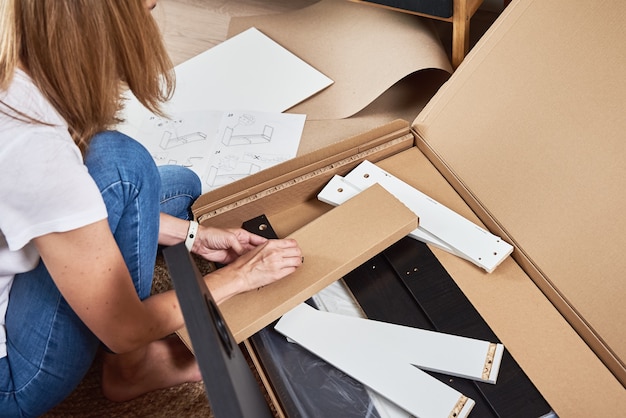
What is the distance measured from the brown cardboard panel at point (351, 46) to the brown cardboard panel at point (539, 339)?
1.67 ft

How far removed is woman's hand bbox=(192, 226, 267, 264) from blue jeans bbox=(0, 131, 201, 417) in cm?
11

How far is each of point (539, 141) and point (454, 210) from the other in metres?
0.17

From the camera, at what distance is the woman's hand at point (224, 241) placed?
1049mm

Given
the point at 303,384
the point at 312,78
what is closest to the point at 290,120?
the point at 312,78

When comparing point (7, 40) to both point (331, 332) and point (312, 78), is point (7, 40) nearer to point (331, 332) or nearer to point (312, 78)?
point (331, 332)

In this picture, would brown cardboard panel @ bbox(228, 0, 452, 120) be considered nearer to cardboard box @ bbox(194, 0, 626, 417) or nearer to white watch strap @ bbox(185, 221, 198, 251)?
cardboard box @ bbox(194, 0, 626, 417)

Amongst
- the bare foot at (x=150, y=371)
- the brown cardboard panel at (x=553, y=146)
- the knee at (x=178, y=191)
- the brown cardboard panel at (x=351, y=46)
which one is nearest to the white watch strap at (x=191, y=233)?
the knee at (x=178, y=191)

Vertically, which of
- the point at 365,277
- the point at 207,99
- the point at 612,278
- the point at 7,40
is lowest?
the point at 207,99

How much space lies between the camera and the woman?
723 millimetres

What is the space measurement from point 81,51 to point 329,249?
1.45 ft

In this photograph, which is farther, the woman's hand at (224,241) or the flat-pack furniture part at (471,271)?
the woman's hand at (224,241)

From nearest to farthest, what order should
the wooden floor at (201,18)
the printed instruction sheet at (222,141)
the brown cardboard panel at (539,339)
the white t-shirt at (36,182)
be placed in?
the white t-shirt at (36,182) < the brown cardboard panel at (539,339) < the printed instruction sheet at (222,141) < the wooden floor at (201,18)

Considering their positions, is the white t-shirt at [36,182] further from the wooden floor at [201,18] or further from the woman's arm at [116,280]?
the wooden floor at [201,18]

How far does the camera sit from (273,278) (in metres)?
0.94
